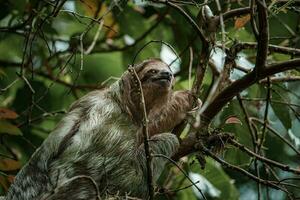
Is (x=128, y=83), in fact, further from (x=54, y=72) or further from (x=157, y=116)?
(x=54, y=72)

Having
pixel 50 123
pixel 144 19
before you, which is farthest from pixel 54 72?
pixel 144 19

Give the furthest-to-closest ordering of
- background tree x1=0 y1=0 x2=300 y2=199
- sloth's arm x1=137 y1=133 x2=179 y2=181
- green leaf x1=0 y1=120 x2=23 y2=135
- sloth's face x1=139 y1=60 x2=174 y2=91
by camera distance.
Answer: green leaf x1=0 y1=120 x2=23 y2=135, sloth's face x1=139 y1=60 x2=174 y2=91, sloth's arm x1=137 y1=133 x2=179 y2=181, background tree x1=0 y1=0 x2=300 y2=199

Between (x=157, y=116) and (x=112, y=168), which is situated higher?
(x=157, y=116)

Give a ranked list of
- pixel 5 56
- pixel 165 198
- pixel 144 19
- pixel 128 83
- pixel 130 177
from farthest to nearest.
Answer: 1. pixel 5 56
2. pixel 144 19
3. pixel 165 198
4. pixel 128 83
5. pixel 130 177

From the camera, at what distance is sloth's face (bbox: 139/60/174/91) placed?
5.64 meters

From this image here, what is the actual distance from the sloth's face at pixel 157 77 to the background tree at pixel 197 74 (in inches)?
10.5

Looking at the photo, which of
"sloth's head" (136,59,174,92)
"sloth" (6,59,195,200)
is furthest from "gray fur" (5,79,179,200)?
"sloth's head" (136,59,174,92)

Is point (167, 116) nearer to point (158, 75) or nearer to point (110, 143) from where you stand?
point (158, 75)

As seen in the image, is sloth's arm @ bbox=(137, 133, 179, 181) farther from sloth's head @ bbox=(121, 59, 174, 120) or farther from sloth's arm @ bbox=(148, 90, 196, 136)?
sloth's head @ bbox=(121, 59, 174, 120)

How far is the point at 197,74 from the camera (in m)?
4.85

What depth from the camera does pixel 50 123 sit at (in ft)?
27.7

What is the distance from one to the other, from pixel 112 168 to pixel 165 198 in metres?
1.01

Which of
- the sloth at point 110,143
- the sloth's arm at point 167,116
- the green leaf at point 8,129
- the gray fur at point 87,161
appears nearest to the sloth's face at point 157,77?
the sloth at point 110,143

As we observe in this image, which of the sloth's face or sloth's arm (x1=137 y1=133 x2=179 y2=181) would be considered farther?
the sloth's face
